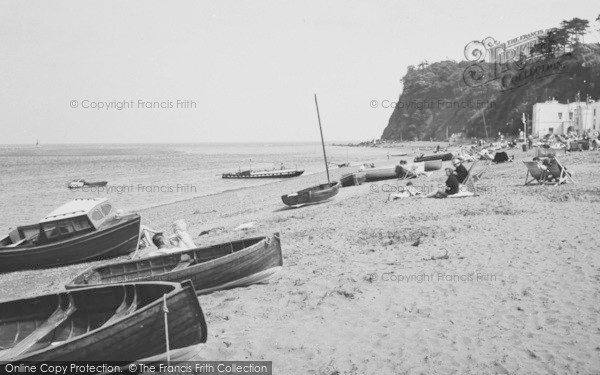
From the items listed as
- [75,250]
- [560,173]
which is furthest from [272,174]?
[75,250]

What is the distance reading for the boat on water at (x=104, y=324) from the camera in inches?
207

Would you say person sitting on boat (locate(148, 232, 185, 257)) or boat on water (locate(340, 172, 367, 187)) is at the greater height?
person sitting on boat (locate(148, 232, 185, 257))

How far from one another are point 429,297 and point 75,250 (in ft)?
39.8

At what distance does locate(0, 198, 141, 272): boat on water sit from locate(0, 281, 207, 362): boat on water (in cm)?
838

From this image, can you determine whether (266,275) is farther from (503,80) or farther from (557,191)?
(503,80)

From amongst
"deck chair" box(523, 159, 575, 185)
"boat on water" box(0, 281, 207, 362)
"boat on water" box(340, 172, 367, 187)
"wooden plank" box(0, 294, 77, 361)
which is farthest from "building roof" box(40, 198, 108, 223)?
"boat on water" box(340, 172, 367, 187)

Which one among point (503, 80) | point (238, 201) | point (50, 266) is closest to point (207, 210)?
point (238, 201)

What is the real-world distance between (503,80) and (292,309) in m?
103

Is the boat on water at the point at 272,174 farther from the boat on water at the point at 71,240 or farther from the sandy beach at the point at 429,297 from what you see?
the sandy beach at the point at 429,297

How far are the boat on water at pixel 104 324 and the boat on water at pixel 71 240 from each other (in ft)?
27.5

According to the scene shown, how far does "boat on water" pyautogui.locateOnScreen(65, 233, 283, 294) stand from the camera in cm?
855

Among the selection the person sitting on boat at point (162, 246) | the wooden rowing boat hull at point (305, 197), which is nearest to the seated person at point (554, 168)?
the wooden rowing boat hull at point (305, 197)

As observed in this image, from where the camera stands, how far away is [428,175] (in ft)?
98.3

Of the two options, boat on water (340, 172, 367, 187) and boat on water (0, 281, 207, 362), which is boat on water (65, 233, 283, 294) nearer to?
boat on water (0, 281, 207, 362)
